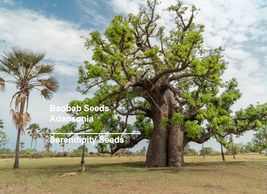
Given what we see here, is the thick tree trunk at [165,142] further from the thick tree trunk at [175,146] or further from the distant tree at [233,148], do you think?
the distant tree at [233,148]

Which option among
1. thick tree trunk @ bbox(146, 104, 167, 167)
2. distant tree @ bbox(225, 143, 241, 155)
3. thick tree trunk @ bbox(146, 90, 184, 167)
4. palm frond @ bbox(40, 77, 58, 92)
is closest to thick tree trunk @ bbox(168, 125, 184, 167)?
thick tree trunk @ bbox(146, 90, 184, 167)

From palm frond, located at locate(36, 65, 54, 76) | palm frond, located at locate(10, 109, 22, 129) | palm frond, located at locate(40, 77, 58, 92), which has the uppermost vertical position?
palm frond, located at locate(36, 65, 54, 76)

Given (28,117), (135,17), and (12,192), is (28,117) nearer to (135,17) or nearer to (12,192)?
(135,17)

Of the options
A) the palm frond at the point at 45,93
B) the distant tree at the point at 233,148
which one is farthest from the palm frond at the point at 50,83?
the distant tree at the point at 233,148

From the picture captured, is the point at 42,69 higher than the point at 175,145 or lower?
higher

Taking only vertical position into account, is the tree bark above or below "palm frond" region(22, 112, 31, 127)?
below

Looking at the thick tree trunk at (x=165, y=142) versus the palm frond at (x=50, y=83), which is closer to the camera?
the thick tree trunk at (x=165, y=142)

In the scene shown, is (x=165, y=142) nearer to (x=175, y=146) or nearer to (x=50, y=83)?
(x=175, y=146)

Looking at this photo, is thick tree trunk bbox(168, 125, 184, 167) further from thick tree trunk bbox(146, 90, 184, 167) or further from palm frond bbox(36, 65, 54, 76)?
palm frond bbox(36, 65, 54, 76)

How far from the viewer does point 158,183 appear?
12.4 metres

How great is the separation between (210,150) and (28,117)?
5606 cm

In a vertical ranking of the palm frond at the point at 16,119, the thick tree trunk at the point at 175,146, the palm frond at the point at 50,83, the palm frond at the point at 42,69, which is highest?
the palm frond at the point at 42,69

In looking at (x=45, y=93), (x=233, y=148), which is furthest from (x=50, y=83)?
(x=233, y=148)

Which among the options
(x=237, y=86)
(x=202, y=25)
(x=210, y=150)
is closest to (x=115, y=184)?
(x=202, y=25)
